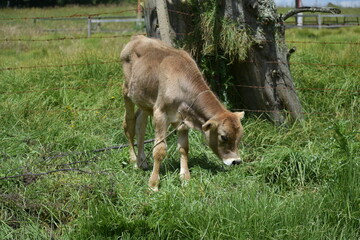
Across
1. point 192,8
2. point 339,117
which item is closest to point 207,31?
point 192,8

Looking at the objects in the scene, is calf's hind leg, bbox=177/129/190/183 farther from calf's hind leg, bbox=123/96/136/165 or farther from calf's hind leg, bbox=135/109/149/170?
calf's hind leg, bbox=123/96/136/165

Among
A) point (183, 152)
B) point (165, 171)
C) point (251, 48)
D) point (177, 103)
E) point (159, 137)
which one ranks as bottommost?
point (165, 171)

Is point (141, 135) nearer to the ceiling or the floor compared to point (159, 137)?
nearer to the floor

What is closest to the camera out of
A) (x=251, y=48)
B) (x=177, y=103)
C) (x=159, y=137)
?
(x=177, y=103)

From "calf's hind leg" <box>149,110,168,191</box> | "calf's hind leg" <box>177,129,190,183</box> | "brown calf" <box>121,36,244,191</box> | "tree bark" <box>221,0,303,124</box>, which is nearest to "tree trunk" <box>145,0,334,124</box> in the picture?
"tree bark" <box>221,0,303,124</box>

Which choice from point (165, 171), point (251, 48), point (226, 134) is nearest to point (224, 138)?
point (226, 134)

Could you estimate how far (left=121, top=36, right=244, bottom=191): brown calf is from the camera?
602 cm

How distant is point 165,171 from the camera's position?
6891 millimetres

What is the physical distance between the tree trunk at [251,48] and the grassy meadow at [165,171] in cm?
36

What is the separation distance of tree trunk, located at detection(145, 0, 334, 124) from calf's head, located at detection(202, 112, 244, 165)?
1.91 meters

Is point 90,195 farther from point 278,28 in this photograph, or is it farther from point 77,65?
point 77,65

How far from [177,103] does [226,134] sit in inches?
31.9

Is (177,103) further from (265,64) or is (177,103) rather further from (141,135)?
(265,64)

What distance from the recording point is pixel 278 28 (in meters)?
7.78
